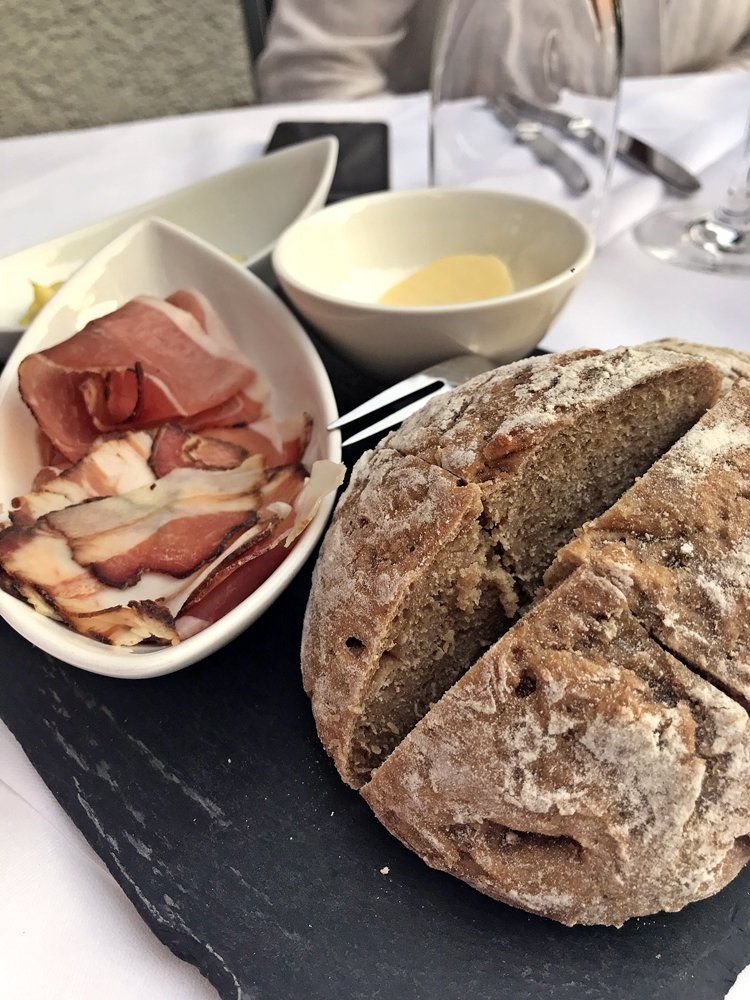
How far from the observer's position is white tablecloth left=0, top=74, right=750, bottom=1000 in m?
0.99

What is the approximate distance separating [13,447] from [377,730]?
86 cm

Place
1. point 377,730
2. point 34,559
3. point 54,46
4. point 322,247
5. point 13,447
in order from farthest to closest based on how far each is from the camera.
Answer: point 54,46 < point 322,247 < point 13,447 < point 34,559 < point 377,730

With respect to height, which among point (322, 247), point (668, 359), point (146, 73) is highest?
point (668, 359)

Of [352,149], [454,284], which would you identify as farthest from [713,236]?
[352,149]

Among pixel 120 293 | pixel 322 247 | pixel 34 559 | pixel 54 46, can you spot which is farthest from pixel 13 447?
pixel 54 46

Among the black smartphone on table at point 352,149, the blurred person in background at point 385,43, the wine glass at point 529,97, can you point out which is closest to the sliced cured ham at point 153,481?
the black smartphone on table at point 352,149

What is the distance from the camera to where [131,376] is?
4.87 ft

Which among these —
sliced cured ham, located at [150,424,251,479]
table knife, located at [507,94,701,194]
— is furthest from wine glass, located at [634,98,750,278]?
sliced cured ham, located at [150,424,251,479]

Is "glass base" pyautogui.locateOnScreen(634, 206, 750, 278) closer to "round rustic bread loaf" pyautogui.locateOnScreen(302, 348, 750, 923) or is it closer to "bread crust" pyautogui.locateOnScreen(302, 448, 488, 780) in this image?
"round rustic bread loaf" pyautogui.locateOnScreen(302, 348, 750, 923)

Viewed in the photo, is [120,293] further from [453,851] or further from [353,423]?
[453,851]

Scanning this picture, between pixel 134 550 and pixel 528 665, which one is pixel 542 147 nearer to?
pixel 134 550

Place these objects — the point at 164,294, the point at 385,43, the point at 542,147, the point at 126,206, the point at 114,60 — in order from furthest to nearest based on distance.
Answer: the point at 114,60 → the point at 385,43 → the point at 126,206 → the point at 542,147 → the point at 164,294

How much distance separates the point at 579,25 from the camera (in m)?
2.15

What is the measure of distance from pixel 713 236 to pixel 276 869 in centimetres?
191
